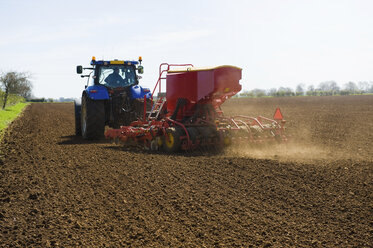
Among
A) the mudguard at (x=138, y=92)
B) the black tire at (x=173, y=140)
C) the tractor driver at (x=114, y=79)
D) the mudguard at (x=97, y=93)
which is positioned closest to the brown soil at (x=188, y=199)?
the black tire at (x=173, y=140)

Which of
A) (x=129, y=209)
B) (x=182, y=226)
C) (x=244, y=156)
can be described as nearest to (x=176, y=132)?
(x=244, y=156)

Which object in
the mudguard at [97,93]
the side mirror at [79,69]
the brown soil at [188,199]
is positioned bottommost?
the brown soil at [188,199]

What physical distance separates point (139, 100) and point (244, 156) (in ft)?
11.6

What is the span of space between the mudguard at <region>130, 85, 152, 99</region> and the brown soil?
2.10 metres

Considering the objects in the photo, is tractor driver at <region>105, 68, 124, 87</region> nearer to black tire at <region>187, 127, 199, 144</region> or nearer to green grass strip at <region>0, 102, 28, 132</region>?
black tire at <region>187, 127, 199, 144</region>

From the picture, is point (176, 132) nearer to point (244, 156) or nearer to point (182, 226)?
point (244, 156)

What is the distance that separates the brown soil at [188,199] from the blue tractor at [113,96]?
1649 mm

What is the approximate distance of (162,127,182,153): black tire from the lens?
8305 millimetres

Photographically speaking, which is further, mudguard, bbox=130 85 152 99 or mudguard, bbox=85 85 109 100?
mudguard, bbox=130 85 152 99

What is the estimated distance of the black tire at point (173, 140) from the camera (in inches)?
327

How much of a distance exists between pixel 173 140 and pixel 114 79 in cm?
326

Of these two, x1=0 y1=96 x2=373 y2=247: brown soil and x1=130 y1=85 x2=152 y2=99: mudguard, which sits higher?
A: x1=130 y1=85 x2=152 y2=99: mudguard

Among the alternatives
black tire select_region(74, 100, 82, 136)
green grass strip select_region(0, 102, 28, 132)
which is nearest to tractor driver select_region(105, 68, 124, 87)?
black tire select_region(74, 100, 82, 136)

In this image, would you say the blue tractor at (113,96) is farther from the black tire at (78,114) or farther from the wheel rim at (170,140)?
the wheel rim at (170,140)
